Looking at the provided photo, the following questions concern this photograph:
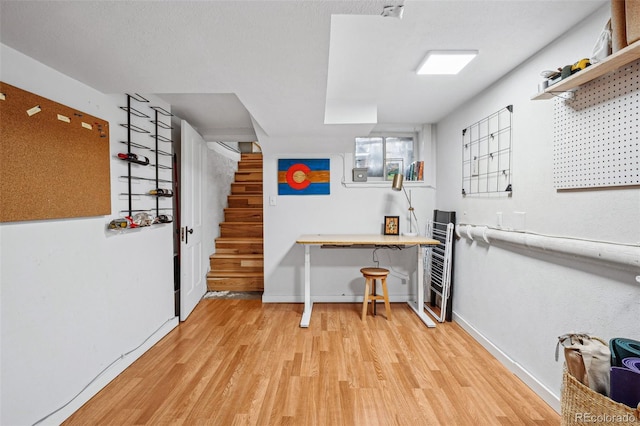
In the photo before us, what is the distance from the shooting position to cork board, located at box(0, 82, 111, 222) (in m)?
1.34

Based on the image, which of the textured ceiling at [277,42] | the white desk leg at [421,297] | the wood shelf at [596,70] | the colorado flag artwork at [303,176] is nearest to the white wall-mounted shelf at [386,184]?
the colorado flag artwork at [303,176]

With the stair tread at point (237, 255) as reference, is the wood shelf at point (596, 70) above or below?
above

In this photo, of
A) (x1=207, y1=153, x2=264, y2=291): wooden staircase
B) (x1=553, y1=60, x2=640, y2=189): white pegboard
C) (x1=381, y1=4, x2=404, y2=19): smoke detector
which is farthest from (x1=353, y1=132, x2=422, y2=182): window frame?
(x1=381, y1=4, x2=404, y2=19): smoke detector

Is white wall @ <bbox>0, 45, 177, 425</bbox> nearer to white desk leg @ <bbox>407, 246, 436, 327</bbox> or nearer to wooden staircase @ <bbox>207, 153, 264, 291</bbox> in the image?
wooden staircase @ <bbox>207, 153, 264, 291</bbox>

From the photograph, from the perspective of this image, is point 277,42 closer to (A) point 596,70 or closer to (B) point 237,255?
(A) point 596,70

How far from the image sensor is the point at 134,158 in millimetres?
2160

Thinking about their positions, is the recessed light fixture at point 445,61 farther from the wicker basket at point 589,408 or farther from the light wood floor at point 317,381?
the light wood floor at point 317,381

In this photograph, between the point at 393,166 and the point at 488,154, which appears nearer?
the point at 488,154

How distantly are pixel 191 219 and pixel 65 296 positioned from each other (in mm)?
1583

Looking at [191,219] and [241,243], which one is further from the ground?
[191,219]

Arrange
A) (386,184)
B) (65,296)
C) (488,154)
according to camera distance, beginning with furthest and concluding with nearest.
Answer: (386,184) → (488,154) → (65,296)

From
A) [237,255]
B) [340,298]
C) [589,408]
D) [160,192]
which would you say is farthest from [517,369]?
[237,255]

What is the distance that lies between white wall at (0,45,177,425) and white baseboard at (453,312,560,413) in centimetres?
277

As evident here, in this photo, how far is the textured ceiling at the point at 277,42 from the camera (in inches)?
44.0
